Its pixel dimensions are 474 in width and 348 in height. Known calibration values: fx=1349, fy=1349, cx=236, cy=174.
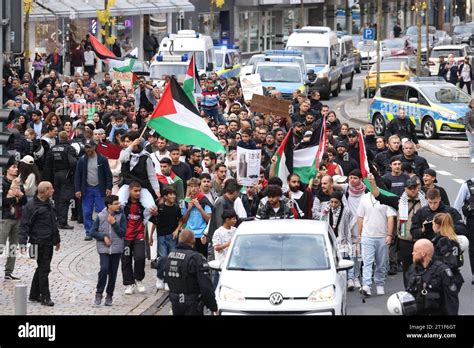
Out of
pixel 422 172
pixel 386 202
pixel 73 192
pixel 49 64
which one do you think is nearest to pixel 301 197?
pixel 386 202

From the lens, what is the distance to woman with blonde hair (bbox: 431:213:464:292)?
12.4 m

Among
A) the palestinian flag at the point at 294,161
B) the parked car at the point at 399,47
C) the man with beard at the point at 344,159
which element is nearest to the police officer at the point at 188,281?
the palestinian flag at the point at 294,161

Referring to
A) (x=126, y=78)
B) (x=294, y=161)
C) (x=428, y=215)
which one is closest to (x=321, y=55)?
(x=126, y=78)

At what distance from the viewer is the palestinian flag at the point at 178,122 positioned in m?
18.3

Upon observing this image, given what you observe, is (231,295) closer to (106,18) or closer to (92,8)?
(106,18)

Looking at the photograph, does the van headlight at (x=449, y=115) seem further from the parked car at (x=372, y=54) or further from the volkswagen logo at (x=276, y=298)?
the parked car at (x=372, y=54)

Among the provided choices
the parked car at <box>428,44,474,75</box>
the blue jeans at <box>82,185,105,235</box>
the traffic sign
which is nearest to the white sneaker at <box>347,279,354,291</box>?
the blue jeans at <box>82,185,105,235</box>

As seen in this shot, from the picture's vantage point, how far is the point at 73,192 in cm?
2214

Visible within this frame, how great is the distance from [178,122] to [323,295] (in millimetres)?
5246

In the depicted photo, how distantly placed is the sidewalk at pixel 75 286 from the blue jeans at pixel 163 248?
0.27 m

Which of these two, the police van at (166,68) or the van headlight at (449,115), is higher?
the police van at (166,68)

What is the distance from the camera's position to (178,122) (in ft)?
60.6
